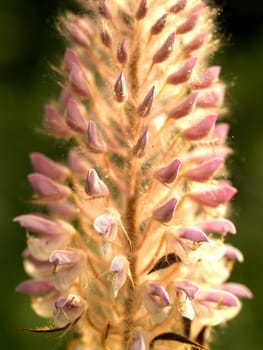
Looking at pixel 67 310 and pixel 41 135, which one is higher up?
pixel 41 135

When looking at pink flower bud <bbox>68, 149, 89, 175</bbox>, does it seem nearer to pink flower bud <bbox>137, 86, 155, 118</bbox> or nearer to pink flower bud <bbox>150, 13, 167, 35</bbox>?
pink flower bud <bbox>137, 86, 155, 118</bbox>

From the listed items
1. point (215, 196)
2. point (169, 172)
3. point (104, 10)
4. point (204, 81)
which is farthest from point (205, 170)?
point (104, 10)

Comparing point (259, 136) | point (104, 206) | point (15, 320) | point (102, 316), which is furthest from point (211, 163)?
point (259, 136)

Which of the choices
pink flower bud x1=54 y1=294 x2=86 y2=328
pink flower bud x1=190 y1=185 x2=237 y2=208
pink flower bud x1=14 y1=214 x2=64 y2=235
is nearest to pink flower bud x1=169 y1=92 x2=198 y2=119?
pink flower bud x1=190 y1=185 x2=237 y2=208

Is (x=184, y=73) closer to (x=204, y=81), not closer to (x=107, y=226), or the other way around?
(x=204, y=81)

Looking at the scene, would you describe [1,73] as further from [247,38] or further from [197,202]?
[197,202]

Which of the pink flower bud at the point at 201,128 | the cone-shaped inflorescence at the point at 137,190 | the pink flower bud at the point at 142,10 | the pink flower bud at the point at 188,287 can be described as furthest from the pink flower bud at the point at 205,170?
the pink flower bud at the point at 142,10
